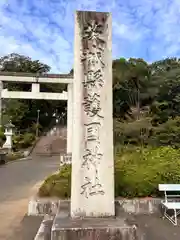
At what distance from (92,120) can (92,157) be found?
0.59m

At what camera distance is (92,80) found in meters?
4.35

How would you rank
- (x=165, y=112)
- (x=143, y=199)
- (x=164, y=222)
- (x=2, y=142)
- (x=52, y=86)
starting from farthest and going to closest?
(x=52, y=86)
(x=2, y=142)
(x=165, y=112)
(x=143, y=199)
(x=164, y=222)

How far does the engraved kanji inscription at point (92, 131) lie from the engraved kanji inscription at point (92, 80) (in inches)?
24.6

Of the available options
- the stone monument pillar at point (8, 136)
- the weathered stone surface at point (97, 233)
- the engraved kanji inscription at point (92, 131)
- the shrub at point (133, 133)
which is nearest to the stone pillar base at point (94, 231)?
the weathered stone surface at point (97, 233)

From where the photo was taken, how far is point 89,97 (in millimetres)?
4328

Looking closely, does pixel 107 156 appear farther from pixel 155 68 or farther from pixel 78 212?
pixel 155 68

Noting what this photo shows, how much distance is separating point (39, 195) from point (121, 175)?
2060 millimetres

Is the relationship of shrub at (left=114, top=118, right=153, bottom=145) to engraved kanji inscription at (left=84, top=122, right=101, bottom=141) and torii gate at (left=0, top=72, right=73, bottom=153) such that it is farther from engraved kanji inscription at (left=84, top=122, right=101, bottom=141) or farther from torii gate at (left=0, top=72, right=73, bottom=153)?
engraved kanji inscription at (left=84, top=122, right=101, bottom=141)

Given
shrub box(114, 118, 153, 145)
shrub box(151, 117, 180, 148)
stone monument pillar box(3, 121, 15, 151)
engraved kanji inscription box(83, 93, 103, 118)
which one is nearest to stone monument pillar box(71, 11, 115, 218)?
engraved kanji inscription box(83, 93, 103, 118)

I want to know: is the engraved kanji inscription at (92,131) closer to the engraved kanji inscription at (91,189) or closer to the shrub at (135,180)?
the engraved kanji inscription at (91,189)

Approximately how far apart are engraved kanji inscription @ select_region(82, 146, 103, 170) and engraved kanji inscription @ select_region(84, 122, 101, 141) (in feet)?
0.55

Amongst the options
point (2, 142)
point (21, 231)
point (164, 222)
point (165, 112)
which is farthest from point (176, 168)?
point (2, 142)

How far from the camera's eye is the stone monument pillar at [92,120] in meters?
4.16

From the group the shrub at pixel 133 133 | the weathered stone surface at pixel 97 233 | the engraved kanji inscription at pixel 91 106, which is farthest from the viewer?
the shrub at pixel 133 133
